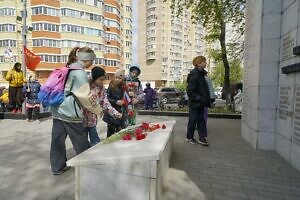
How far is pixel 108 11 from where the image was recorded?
48.9 meters

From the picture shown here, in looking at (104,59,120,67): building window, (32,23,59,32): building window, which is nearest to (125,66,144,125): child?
(32,23,59,32): building window

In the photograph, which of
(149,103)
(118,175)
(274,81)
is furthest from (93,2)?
(118,175)

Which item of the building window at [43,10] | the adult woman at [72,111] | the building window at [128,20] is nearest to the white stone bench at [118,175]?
the adult woman at [72,111]

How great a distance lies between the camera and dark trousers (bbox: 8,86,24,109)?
395 inches

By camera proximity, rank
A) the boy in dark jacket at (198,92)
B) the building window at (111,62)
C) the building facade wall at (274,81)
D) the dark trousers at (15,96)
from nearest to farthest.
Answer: the building facade wall at (274,81), the boy in dark jacket at (198,92), the dark trousers at (15,96), the building window at (111,62)

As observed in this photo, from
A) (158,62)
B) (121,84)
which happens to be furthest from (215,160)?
(158,62)

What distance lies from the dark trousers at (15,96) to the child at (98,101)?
710 centimetres

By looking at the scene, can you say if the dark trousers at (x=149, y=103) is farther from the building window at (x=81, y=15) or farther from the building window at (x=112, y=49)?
the building window at (x=112, y=49)

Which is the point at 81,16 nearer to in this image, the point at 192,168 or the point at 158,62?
the point at 158,62

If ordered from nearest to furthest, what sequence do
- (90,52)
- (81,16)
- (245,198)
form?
(245,198)
(90,52)
(81,16)

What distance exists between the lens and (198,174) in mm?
3959

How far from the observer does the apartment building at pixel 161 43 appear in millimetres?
75688

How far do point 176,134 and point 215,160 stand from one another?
2.58 metres

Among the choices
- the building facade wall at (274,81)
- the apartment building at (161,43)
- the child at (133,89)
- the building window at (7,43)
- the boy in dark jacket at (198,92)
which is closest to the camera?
the building facade wall at (274,81)
